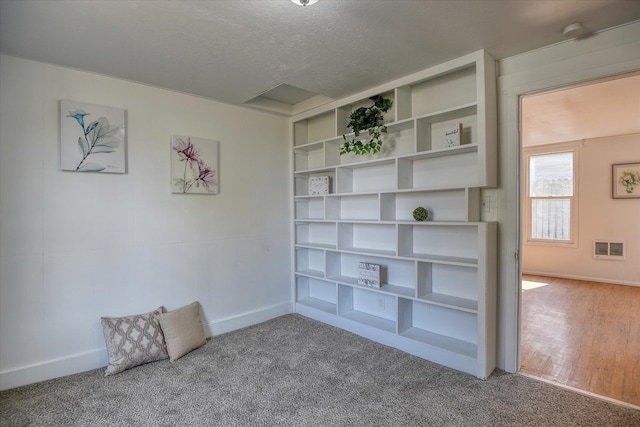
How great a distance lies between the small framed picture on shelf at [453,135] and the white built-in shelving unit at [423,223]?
8cm

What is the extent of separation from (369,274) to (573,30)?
232 cm

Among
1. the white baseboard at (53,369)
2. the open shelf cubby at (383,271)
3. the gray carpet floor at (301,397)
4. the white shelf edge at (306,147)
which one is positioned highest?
the white shelf edge at (306,147)

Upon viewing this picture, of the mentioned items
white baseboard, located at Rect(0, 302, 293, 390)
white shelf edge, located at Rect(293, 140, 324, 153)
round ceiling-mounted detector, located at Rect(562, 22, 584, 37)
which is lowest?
white baseboard, located at Rect(0, 302, 293, 390)

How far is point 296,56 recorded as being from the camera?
235cm

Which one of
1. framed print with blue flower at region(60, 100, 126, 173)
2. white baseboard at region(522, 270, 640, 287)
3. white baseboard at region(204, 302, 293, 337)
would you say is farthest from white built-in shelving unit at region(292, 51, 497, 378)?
white baseboard at region(522, 270, 640, 287)

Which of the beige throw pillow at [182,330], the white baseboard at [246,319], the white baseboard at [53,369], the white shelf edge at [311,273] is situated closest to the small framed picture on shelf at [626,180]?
the white shelf edge at [311,273]

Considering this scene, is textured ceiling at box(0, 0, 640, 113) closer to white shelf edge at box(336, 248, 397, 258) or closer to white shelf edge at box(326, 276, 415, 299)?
white shelf edge at box(336, 248, 397, 258)

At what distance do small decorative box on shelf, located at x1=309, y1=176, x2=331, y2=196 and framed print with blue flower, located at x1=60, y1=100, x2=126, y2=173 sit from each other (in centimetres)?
184

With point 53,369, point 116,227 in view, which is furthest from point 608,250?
point 53,369

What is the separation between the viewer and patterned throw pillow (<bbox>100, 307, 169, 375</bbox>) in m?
2.44

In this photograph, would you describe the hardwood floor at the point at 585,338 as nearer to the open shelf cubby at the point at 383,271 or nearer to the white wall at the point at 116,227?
the open shelf cubby at the point at 383,271

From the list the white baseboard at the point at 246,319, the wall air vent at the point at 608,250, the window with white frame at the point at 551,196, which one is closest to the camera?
the white baseboard at the point at 246,319

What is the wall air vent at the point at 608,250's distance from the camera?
5284 millimetres

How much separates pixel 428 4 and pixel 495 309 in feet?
7.05
